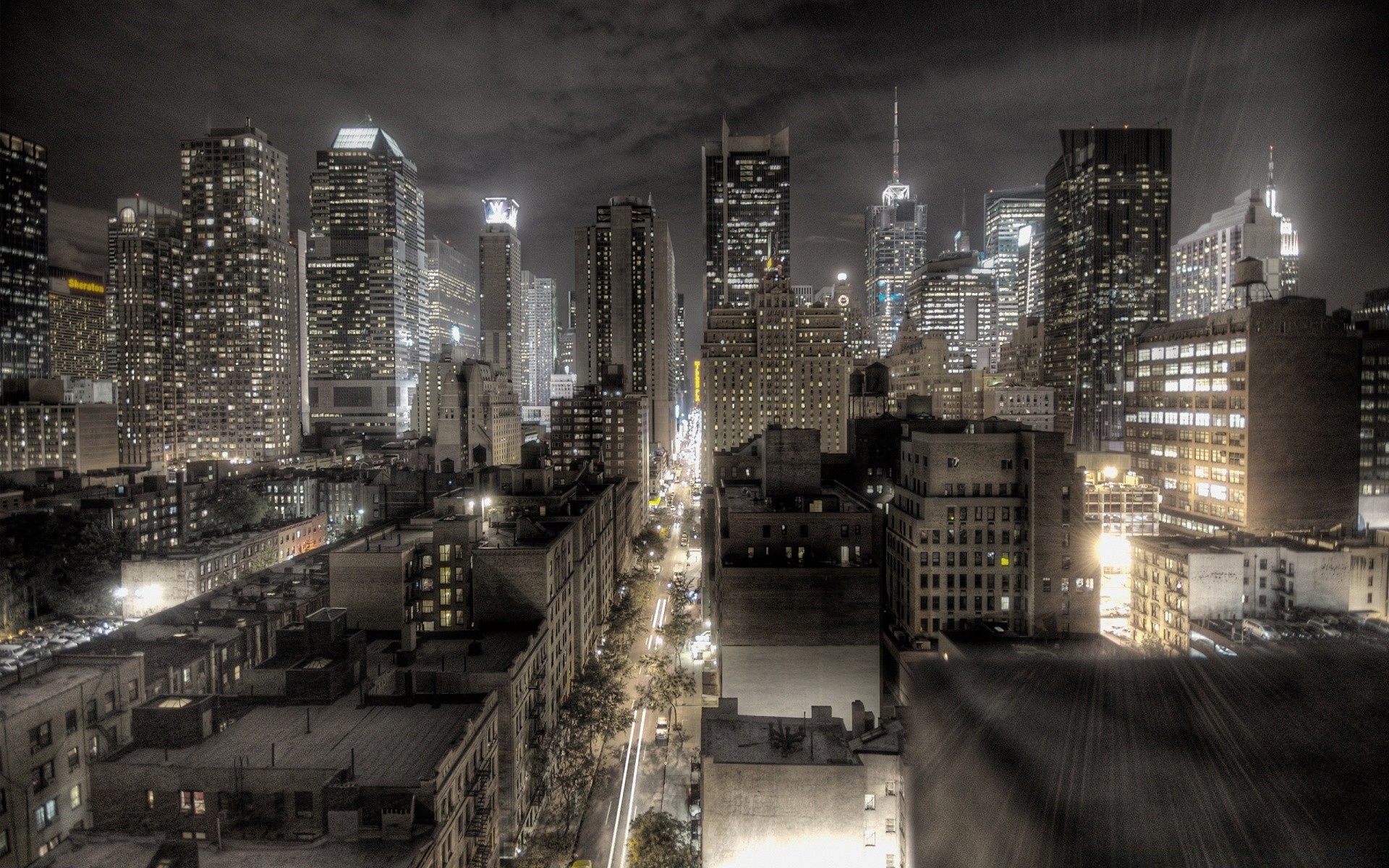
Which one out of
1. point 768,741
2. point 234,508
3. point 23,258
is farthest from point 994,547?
point 23,258

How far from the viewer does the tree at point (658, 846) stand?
19703mm

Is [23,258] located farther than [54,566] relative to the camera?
Yes

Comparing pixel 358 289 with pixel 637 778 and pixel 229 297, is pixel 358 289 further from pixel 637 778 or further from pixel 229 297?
pixel 637 778

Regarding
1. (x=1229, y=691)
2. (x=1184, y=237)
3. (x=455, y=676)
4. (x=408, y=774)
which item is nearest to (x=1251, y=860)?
(x=1229, y=691)

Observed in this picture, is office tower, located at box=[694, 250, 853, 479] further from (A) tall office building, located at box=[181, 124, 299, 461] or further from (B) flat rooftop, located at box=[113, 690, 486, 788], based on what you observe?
(A) tall office building, located at box=[181, 124, 299, 461]

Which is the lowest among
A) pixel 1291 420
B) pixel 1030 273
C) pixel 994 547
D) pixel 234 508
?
pixel 234 508

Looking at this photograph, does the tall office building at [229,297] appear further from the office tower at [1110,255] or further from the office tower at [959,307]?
the office tower at [959,307]

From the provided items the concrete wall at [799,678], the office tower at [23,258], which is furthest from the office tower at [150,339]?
the concrete wall at [799,678]

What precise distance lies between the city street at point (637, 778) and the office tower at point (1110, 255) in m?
99.0

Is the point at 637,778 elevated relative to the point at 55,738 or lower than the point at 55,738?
lower

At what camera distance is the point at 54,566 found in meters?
46.5

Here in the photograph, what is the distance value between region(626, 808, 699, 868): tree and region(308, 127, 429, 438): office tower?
137675mm

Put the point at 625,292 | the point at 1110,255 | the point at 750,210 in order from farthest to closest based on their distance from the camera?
the point at 750,210 < the point at 625,292 < the point at 1110,255

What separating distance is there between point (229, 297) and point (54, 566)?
6677 centimetres
